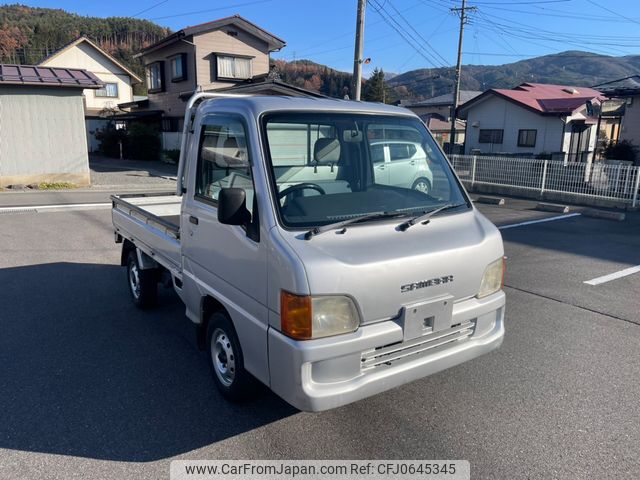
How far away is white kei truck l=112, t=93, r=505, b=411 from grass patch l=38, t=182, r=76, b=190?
1265 centimetres

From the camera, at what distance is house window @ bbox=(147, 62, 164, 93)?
26.9 m

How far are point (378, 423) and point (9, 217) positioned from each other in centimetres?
980

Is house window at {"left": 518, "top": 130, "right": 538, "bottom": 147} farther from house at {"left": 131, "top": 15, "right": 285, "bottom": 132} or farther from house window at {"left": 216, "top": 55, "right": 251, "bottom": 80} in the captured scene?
house window at {"left": 216, "top": 55, "right": 251, "bottom": 80}

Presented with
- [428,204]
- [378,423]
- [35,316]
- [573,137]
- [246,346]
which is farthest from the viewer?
[573,137]

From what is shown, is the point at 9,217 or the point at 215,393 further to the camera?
the point at 9,217

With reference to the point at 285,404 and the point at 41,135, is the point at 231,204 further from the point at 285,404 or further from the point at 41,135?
the point at 41,135

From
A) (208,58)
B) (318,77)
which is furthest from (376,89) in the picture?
(208,58)

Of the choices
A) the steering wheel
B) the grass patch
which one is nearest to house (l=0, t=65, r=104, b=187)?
the grass patch

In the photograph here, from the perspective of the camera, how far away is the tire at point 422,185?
328cm

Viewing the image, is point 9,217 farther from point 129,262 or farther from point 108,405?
point 108,405

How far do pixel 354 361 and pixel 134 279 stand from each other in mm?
3338

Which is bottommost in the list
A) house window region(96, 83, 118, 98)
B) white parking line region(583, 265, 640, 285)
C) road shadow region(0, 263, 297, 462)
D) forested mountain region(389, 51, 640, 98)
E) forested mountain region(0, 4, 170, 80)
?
road shadow region(0, 263, 297, 462)

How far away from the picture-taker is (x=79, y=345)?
401 centimetres

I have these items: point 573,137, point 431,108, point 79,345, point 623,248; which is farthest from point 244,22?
point 431,108
